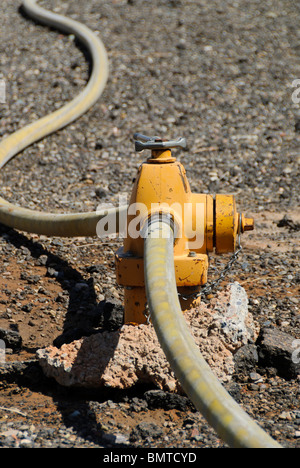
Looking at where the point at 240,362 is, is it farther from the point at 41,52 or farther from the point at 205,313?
the point at 41,52

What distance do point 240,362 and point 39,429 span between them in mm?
1076

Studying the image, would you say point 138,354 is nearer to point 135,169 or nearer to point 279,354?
point 279,354

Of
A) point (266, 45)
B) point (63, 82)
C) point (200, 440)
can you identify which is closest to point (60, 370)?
point (200, 440)

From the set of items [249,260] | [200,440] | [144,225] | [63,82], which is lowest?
[200,440]

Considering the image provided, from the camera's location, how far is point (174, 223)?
2930 mm

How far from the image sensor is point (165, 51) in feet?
25.4

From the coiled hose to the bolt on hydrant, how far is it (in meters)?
0.17

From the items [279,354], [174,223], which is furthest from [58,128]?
[279,354]

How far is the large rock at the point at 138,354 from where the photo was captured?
2.84 metres

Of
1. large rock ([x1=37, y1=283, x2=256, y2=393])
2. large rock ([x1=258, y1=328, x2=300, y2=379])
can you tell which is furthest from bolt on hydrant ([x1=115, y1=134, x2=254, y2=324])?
large rock ([x1=258, y1=328, x2=300, y2=379])

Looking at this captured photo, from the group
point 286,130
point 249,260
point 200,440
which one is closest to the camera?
point 200,440

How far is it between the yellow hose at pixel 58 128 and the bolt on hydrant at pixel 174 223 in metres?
0.62

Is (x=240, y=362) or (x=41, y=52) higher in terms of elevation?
(x=41, y=52)

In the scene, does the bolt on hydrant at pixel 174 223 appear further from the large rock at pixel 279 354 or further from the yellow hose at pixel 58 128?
the yellow hose at pixel 58 128
